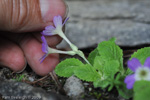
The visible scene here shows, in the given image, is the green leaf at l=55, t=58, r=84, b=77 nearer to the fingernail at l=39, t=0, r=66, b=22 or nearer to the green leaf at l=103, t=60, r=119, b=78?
the green leaf at l=103, t=60, r=119, b=78

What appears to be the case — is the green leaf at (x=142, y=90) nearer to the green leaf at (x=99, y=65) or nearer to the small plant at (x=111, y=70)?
the small plant at (x=111, y=70)

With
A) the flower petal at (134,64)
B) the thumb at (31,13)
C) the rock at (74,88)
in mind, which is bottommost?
the rock at (74,88)

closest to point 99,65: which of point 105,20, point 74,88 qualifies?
point 74,88

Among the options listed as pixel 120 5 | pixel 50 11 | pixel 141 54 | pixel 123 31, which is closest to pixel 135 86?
pixel 141 54

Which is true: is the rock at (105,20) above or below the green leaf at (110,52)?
below

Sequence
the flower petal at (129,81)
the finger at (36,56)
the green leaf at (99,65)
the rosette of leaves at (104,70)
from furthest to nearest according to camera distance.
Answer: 1. the finger at (36,56)
2. the green leaf at (99,65)
3. the rosette of leaves at (104,70)
4. the flower petal at (129,81)

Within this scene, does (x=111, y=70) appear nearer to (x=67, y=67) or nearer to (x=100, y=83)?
(x=100, y=83)

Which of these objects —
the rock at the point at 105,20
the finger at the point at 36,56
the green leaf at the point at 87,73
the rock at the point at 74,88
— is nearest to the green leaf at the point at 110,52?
the green leaf at the point at 87,73

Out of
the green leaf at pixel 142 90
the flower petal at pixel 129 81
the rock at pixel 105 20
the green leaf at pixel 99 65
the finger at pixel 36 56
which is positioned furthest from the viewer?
the rock at pixel 105 20

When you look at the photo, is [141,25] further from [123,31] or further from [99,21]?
[99,21]
